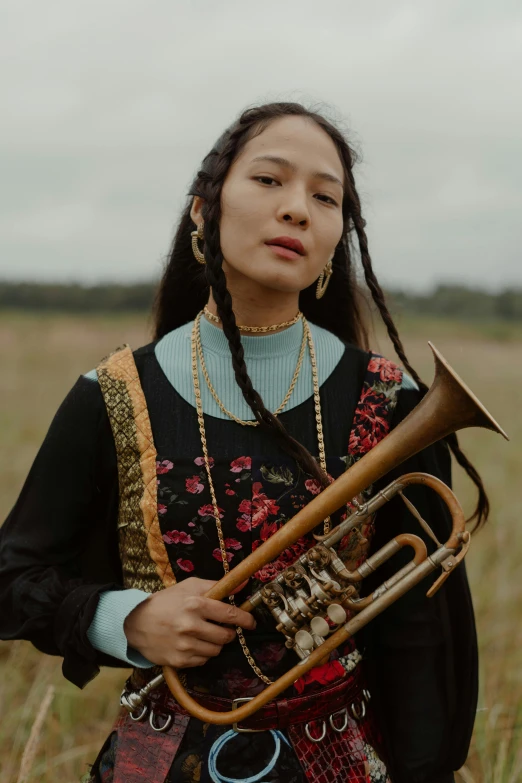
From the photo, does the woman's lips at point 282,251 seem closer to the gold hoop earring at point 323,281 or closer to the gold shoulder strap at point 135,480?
the gold hoop earring at point 323,281

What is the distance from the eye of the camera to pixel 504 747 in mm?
3211

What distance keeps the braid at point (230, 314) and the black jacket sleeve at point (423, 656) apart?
1.00 feet

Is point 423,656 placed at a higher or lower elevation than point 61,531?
lower

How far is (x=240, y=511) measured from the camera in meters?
2.02

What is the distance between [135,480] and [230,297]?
1.70 feet

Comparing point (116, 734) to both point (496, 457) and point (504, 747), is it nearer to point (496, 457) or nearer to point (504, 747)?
point (504, 747)

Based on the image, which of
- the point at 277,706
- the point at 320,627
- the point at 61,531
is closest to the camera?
the point at 320,627

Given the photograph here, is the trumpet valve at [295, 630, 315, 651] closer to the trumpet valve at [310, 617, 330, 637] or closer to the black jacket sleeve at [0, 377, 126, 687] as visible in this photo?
the trumpet valve at [310, 617, 330, 637]

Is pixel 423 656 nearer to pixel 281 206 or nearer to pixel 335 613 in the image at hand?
pixel 335 613

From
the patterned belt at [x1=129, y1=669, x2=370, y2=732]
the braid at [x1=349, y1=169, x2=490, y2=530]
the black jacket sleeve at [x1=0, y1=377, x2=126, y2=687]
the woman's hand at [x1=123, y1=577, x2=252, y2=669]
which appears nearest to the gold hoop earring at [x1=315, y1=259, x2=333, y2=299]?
the braid at [x1=349, y1=169, x2=490, y2=530]

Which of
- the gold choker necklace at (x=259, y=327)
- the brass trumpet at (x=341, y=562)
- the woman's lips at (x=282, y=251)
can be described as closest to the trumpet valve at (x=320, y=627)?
the brass trumpet at (x=341, y=562)

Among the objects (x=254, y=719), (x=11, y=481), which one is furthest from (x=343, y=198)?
(x=11, y=481)

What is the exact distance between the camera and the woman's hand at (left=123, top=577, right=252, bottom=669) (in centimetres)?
191

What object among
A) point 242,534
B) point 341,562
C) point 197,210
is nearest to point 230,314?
point 197,210
